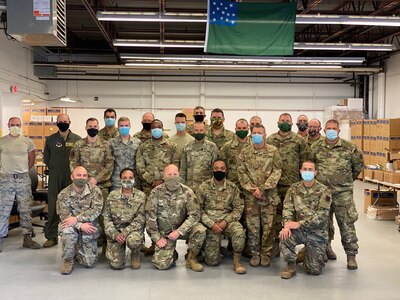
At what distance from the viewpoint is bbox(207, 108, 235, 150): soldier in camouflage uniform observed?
19.2 feet

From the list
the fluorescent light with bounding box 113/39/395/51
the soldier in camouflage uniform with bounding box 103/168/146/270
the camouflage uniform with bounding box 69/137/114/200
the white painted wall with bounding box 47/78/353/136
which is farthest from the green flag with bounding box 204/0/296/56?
the white painted wall with bounding box 47/78/353/136

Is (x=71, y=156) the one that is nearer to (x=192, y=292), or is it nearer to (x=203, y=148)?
(x=203, y=148)

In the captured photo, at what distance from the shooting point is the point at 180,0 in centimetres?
1049

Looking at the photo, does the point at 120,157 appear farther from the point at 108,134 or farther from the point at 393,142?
the point at 393,142

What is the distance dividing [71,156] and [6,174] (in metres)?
1.06

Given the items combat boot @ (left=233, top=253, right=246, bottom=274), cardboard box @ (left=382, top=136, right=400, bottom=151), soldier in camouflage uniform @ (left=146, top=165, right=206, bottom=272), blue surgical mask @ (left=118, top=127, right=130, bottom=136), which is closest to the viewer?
combat boot @ (left=233, top=253, right=246, bottom=274)

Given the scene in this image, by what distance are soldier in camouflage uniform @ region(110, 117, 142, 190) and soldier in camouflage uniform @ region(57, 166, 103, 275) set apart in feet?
1.54

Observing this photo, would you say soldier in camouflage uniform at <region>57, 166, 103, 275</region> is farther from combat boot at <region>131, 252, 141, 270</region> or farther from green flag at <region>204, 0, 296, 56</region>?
green flag at <region>204, 0, 296, 56</region>

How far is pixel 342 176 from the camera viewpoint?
501 cm

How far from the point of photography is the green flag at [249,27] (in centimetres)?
698

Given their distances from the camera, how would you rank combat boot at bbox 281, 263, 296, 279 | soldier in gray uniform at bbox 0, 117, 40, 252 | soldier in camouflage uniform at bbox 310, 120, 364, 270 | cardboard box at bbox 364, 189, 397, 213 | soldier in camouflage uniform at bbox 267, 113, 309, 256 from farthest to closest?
cardboard box at bbox 364, 189, 397, 213 < soldier in gray uniform at bbox 0, 117, 40, 252 < soldier in camouflage uniform at bbox 267, 113, 309, 256 < soldier in camouflage uniform at bbox 310, 120, 364, 270 < combat boot at bbox 281, 263, 296, 279

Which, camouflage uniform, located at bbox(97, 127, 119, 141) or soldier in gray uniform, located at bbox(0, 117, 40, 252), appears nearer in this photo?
soldier in gray uniform, located at bbox(0, 117, 40, 252)

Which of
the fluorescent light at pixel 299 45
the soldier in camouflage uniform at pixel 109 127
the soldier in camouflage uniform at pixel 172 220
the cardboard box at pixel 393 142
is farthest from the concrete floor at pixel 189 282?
the cardboard box at pixel 393 142

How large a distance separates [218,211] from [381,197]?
4.50 meters
